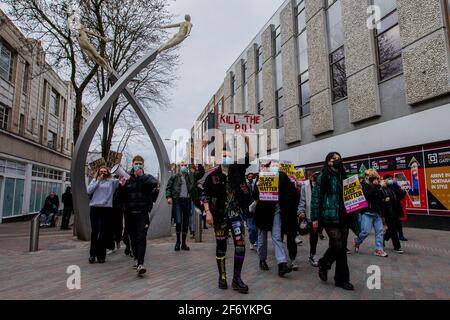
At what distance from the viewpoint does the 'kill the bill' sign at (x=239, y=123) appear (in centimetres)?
822

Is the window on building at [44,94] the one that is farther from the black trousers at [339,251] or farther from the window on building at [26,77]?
the black trousers at [339,251]

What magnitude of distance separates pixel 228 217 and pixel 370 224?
13.5 feet

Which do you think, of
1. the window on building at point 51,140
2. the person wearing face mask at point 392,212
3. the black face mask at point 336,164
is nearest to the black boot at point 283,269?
the black face mask at point 336,164

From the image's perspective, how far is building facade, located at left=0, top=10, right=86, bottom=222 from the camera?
1817 centimetres

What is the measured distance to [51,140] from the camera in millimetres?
27406

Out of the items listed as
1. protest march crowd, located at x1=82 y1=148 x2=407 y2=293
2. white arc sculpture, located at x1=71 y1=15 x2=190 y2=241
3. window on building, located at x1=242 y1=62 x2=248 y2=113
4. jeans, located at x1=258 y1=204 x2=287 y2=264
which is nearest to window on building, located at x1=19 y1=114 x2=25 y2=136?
white arc sculpture, located at x1=71 y1=15 x2=190 y2=241

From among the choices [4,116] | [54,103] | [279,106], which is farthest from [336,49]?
[54,103]

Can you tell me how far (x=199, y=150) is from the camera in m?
56.4

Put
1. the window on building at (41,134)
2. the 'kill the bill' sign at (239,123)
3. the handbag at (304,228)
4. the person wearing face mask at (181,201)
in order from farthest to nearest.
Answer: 1. the window on building at (41,134)
2. the 'kill the bill' sign at (239,123)
3. the person wearing face mask at (181,201)
4. the handbag at (304,228)

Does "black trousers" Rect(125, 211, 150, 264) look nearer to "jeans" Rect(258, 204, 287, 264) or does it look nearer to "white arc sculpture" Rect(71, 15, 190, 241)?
"jeans" Rect(258, 204, 287, 264)

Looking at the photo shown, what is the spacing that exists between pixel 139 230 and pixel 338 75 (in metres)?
14.4

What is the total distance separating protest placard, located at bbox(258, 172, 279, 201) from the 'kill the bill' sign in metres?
3.18

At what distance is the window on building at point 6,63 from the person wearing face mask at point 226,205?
19.0m
